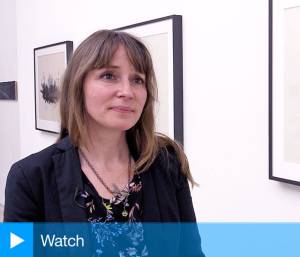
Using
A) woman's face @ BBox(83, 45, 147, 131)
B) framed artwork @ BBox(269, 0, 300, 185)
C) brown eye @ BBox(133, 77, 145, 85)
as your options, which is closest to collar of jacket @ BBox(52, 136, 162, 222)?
woman's face @ BBox(83, 45, 147, 131)

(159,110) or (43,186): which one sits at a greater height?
(159,110)

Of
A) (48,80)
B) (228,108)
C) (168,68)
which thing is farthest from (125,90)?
(48,80)

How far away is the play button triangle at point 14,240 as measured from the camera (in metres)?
1.01

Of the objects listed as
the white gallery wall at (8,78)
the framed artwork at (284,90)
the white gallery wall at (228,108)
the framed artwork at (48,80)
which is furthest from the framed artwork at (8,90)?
the framed artwork at (284,90)

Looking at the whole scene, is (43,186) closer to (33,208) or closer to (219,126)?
(33,208)

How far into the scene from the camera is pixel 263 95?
150 cm

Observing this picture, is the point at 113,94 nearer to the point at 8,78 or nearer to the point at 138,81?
the point at 138,81

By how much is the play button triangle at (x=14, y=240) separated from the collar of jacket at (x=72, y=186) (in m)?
0.13

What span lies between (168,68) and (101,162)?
35.6 inches

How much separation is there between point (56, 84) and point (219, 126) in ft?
4.99

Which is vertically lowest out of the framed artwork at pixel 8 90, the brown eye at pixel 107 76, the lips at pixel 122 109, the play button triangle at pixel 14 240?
the play button triangle at pixel 14 240

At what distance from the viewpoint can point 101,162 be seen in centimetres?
108

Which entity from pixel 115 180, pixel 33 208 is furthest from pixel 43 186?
pixel 115 180

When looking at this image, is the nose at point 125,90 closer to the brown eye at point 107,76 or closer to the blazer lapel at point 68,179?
the brown eye at point 107,76
